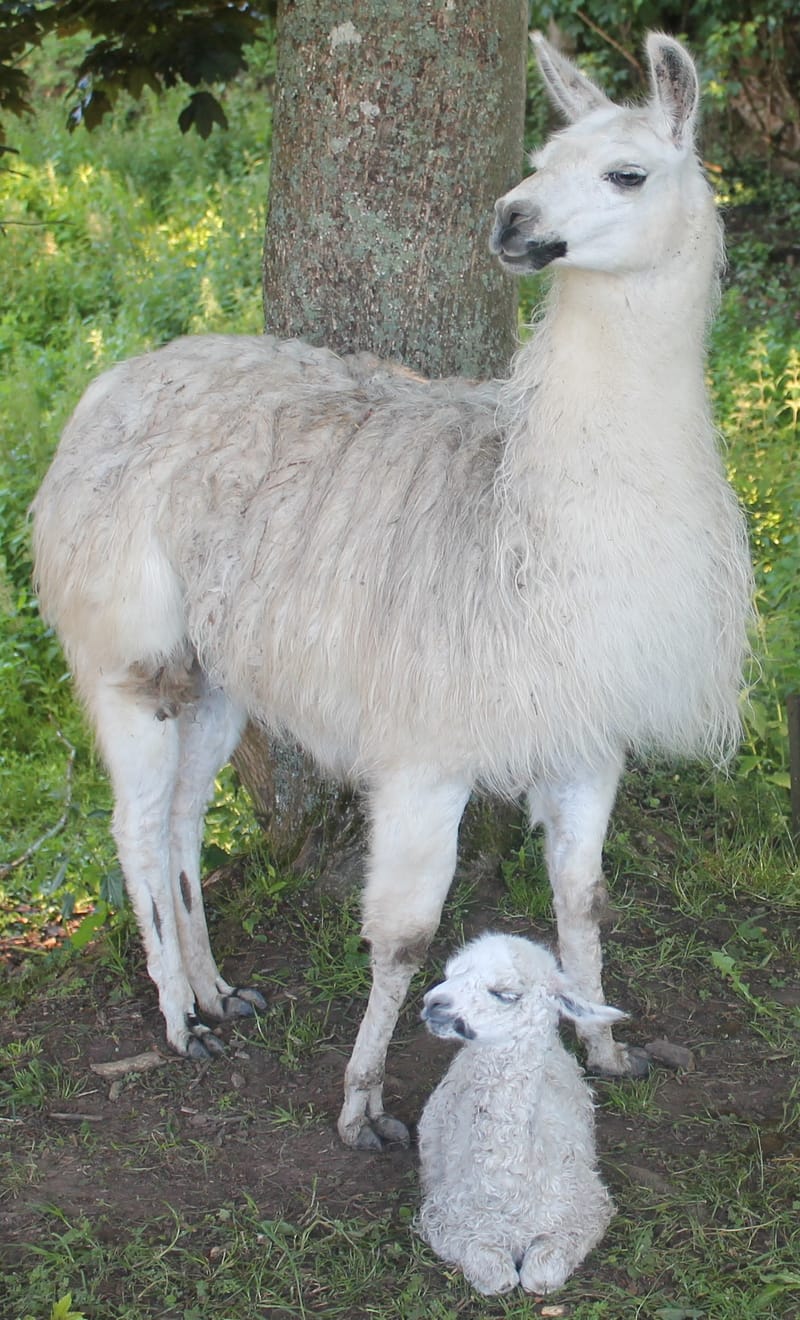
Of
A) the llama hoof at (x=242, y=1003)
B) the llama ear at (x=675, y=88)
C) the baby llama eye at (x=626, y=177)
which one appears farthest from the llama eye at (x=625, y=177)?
the llama hoof at (x=242, y=1003)

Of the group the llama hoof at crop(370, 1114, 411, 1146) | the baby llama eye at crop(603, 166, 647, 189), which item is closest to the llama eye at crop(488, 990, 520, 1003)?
→ the llama hoof at crop(370, 1114, 411, 1146)

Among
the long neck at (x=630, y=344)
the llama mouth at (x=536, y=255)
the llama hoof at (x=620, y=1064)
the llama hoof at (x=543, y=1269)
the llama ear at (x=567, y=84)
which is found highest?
the llama ear at (x=567, y=84)

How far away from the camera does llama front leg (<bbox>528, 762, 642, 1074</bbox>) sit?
333 cm

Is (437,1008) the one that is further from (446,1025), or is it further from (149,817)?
(149,817)

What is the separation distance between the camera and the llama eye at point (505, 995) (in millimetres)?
2699

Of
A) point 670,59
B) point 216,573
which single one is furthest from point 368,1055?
point 670,59

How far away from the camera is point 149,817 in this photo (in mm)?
3645

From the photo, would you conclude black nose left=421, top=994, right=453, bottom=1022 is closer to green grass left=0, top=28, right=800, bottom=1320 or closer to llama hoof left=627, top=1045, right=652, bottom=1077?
green grass left=0, top=28, right=800, bottom=1320

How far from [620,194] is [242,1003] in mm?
2277

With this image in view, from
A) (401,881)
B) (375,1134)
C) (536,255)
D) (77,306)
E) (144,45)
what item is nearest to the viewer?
(536,255)

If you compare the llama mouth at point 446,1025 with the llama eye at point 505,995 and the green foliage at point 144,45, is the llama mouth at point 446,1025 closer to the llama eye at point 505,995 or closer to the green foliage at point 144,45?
the llama eye at point 505,995

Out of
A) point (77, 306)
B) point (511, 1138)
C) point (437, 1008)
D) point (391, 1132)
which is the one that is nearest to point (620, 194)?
point (437, 1008)

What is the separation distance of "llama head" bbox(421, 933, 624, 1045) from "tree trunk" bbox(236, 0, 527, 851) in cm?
183

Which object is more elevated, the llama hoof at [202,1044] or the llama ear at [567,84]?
the llama ear at [567,84]
